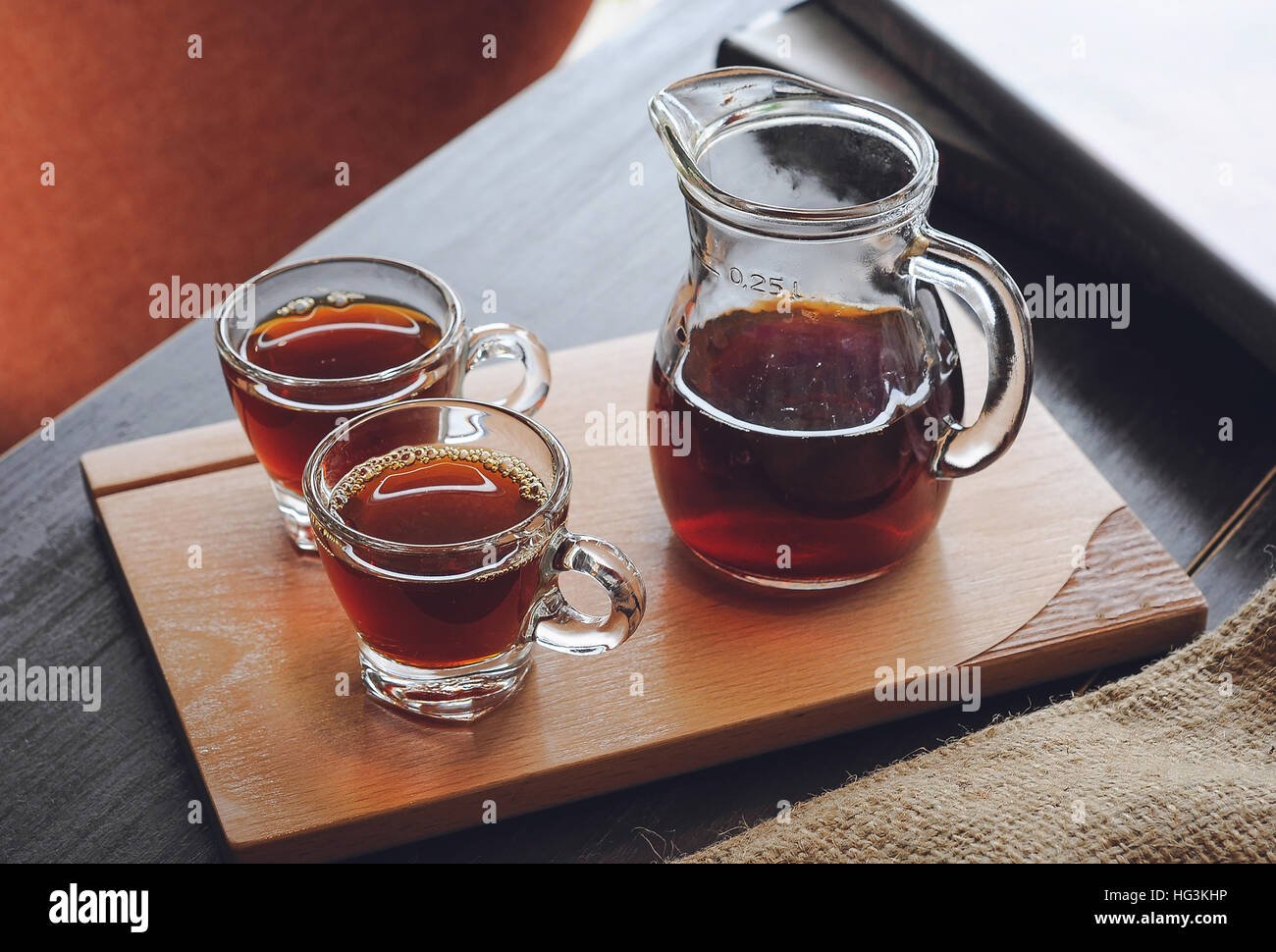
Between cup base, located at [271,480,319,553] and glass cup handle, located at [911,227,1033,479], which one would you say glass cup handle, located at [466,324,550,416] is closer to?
cup base, located at [271,480,319,553]

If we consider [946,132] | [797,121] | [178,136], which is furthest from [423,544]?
[178,136]

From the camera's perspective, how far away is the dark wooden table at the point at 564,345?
69 centimetres

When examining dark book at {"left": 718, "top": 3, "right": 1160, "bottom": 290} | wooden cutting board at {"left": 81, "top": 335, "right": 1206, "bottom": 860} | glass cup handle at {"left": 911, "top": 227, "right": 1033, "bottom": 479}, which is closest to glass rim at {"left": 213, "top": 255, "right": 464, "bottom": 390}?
wooden cutting board at {"left": 81, "top": 335, "right": 1206, "bottom": 860}

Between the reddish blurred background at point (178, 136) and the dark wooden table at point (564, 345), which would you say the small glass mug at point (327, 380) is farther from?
the reddish blurred background at point (178, 136)

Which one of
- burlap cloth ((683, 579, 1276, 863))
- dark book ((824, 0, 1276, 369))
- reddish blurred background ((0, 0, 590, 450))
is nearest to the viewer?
burlap cloth ((683, 579, 1276, 863))

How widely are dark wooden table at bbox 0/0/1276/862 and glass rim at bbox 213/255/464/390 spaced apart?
0.17 metres

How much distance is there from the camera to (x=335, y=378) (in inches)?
31.0

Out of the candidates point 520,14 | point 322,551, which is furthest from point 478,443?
point 520,14

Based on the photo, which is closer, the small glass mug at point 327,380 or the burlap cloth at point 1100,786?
the burlap cloth at point 1100,786

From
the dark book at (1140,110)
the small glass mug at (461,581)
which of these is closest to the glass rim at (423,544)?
the small glass mug at (461,581)

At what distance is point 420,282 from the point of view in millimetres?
821

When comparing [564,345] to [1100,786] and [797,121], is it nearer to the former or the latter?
[797,121]

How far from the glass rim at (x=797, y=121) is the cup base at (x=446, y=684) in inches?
10.1

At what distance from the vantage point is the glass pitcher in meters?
0.69
